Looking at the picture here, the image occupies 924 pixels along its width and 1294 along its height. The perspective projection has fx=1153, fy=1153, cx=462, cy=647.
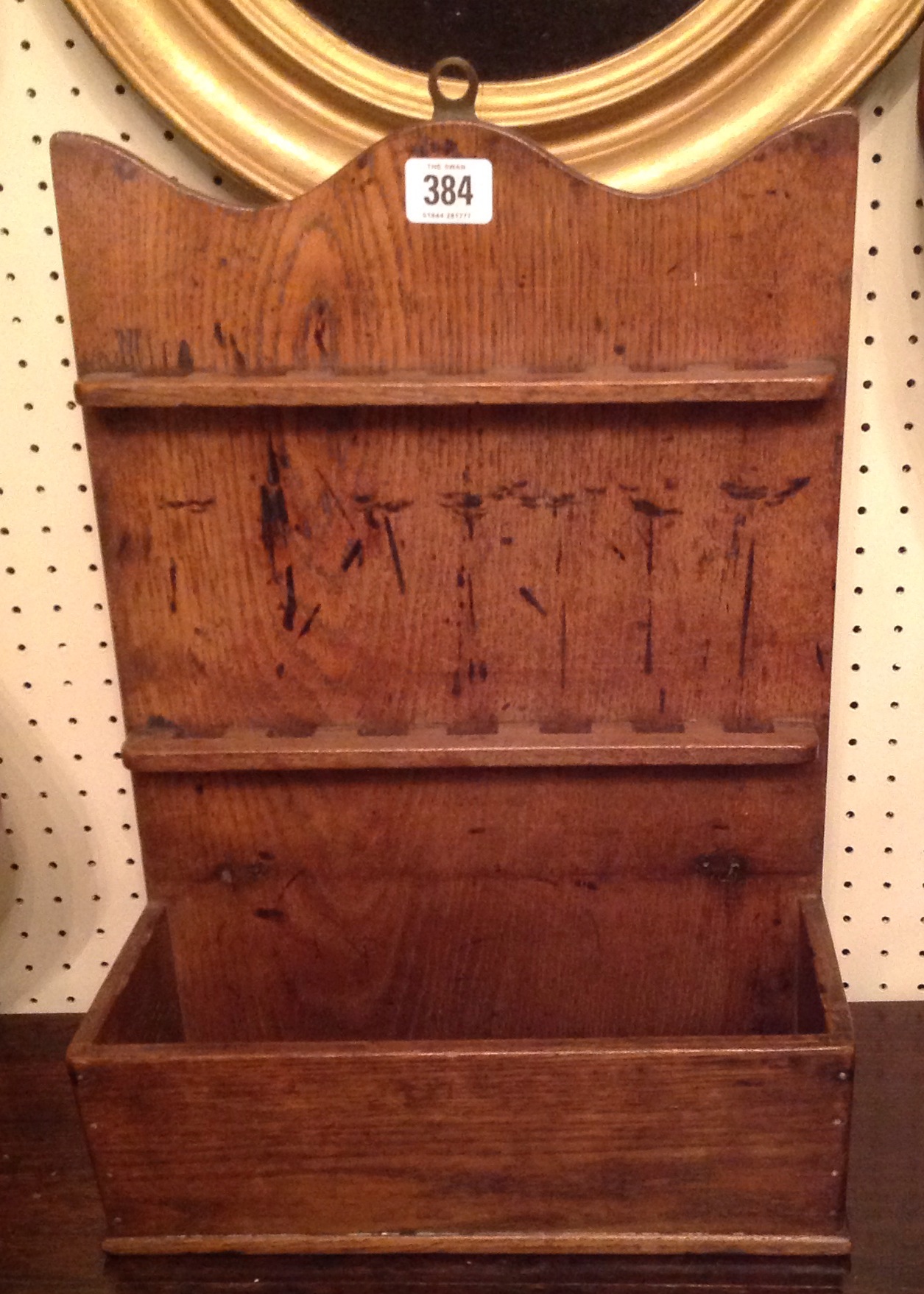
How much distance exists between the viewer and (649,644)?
0.80 meters

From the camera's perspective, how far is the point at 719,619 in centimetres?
80

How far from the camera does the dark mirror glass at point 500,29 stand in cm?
74

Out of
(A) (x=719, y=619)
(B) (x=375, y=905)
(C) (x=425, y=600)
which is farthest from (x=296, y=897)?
(A) (x=719, y=619)

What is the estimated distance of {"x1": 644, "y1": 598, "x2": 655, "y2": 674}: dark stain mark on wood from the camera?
0.80 metres

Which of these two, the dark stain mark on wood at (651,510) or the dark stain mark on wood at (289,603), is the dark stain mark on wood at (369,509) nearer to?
the dark stain mark on wood at (289,603)

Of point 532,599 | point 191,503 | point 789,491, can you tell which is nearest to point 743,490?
point 789,491

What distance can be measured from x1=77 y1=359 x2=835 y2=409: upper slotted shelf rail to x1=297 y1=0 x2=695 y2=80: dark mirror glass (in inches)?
8.2

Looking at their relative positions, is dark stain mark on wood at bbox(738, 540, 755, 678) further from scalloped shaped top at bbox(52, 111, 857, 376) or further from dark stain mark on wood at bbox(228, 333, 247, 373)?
dark stain mark on wood at bbox(228, 333, 247, 373)

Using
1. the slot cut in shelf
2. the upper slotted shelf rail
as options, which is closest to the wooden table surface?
the slot cut in shelf

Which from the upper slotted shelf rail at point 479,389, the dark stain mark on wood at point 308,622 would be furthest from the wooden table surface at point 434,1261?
the upper slotted shelf rail at point 479,389

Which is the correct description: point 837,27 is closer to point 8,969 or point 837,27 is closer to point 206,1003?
point 206,1003

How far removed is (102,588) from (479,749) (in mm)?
331

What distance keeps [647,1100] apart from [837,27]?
671 mm

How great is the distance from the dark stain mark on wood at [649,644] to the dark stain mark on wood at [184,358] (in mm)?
345
